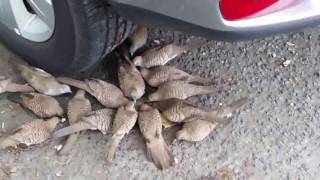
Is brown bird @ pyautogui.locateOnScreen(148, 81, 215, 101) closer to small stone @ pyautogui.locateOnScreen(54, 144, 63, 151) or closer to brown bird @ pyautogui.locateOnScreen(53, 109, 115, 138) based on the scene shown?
brown bird @ pyautogui.locateOnScreen(53, 109, 115, 138)

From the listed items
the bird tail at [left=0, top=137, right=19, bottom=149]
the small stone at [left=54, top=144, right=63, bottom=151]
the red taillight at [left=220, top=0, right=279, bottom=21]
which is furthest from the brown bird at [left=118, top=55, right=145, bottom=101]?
the red taillight at [left=220, top=0, right=279, bottom=21]

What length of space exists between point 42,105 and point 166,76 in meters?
0.52

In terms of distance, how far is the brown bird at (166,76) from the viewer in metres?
2.81

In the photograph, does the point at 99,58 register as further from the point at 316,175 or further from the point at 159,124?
the point at 316,175

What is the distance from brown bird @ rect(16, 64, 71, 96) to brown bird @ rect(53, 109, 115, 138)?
197 millimetres

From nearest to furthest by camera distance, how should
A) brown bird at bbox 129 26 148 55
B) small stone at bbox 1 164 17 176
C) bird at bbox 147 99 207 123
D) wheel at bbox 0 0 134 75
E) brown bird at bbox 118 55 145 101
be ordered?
1. wheel at bbox 0 0 134 75
2. small stone at bbox 1 164 17 176
3. bird at bbox 147 99 207 123
4. brown bird at bbox 118 55 145 101
5. brown bird at bbox 129 26 148 55

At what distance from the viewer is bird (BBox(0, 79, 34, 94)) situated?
2.79 m

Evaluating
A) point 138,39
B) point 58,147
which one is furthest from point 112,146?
point 138,39

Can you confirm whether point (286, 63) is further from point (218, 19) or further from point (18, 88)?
point (18, 88)

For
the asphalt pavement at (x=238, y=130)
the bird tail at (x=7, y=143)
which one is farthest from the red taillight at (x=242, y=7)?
the bird tail at (x=7, y=143)

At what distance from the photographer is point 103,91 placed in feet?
9.03

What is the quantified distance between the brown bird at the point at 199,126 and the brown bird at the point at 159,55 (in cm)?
33

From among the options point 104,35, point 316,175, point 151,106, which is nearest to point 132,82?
point 151,106

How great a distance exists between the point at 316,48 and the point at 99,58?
101 centimetres
